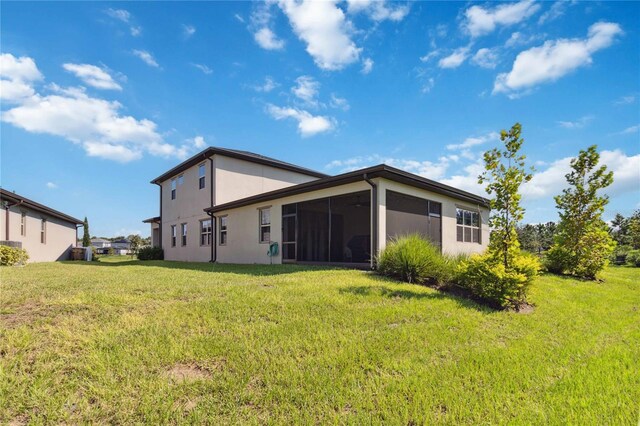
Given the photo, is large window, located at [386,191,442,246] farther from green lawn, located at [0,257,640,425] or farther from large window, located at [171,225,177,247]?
large window, located at [171,225,177,247]

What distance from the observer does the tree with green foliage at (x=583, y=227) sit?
10453 mm

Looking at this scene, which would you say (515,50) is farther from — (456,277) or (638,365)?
(638,365)

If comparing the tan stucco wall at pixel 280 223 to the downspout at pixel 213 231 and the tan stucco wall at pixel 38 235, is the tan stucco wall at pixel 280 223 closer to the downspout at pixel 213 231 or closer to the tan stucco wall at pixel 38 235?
the downspout at pixel 213 231

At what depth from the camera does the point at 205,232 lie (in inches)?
713

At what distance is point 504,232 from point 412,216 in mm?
5099

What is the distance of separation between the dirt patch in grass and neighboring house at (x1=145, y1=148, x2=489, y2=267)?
7110 mm

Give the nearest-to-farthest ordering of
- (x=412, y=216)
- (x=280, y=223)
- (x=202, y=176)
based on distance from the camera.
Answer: (x=412, y=216) → (x=280, y=223) → (x=202, y=176)

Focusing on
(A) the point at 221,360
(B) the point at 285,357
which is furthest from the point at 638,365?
(A) the point at 221,360

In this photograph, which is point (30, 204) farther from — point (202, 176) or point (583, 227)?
point (583, 227)

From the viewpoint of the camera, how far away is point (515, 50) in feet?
28.1

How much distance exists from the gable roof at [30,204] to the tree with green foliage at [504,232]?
18.8m

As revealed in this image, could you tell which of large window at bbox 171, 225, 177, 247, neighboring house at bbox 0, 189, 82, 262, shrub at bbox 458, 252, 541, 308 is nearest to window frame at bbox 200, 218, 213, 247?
large window at bbox 171, 225, 177, 247

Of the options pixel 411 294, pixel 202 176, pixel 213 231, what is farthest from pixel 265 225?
pixel 411 294

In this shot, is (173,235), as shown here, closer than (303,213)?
No
